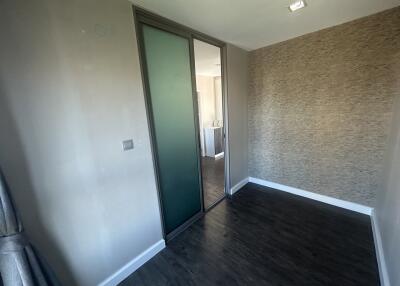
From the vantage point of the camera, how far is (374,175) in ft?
7.27

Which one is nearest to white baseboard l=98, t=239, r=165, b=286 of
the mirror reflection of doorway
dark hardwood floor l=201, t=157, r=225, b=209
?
dark hardwood floor l=201, t=157, r=225, b=209

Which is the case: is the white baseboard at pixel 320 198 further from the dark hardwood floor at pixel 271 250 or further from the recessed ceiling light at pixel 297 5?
the recessed ceiling light at pixel 297 5

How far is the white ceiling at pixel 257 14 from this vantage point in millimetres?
1608

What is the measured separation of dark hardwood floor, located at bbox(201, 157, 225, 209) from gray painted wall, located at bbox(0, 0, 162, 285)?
147cm

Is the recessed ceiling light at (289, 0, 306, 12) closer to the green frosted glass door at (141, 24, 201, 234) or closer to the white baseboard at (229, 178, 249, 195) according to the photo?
the green frosted glass door at (141, 24, 201, 234)

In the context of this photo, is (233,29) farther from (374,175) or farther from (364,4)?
(374,175)

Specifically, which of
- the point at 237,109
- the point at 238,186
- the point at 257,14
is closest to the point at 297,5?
the point at 257,14

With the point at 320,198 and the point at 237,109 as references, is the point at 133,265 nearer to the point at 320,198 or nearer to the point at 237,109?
the point at 237,109

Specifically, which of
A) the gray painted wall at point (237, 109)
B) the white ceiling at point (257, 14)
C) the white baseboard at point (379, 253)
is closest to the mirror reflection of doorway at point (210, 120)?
the gray painted wall at point (237, 109)

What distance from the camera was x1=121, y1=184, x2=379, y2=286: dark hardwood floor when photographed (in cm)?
161

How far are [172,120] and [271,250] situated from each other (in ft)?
5.96

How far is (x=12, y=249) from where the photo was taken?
0.93 meters

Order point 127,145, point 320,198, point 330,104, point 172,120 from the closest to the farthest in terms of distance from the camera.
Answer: point 127,145 < point 172,120 < point 330,104 < point 320,198

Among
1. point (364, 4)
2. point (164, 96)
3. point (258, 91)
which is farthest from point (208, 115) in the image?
point (364, 4)
